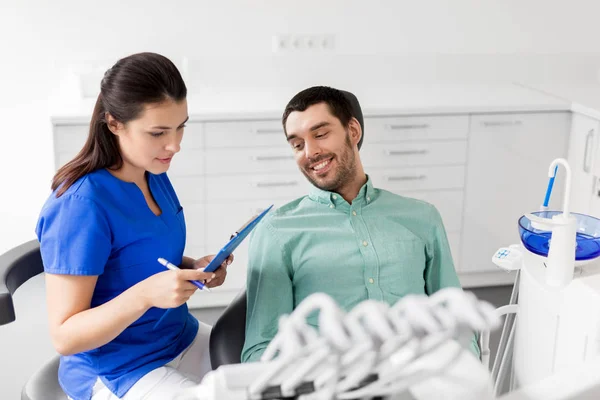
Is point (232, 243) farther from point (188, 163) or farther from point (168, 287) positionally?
point (188, 163)

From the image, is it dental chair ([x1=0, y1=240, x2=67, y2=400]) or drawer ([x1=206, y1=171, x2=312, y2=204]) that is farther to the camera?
drawer ([x1=206, y1=171, x2=312, y2=204])

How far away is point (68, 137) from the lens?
121 inches

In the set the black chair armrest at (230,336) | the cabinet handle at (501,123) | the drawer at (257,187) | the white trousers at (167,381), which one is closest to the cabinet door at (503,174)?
the cabinet handle at (501,123)

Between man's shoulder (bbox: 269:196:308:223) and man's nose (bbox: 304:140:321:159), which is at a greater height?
man's nose (bbox: 304:140:321:159)

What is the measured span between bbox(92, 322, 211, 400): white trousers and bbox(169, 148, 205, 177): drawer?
152 cm

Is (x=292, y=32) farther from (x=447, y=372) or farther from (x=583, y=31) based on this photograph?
(x=447, y=372)

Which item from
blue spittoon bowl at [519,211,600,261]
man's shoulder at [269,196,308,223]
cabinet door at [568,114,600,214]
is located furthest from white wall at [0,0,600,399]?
blue spittoon bowl at [519,211,600,261]

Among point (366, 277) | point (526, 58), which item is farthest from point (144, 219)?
point (526, 58)

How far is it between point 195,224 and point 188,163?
0.27m

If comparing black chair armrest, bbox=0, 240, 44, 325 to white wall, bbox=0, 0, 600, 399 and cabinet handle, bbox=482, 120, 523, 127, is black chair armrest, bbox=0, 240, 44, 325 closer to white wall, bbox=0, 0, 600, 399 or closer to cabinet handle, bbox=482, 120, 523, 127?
white wall, bbox=0, 0, 600, 399

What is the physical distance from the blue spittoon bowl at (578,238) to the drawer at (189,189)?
71.1 inches

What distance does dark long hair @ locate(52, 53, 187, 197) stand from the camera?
61.6 inches

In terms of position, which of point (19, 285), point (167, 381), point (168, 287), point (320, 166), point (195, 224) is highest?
point (320, 166)

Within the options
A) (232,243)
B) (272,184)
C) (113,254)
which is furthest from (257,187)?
(232,243)
